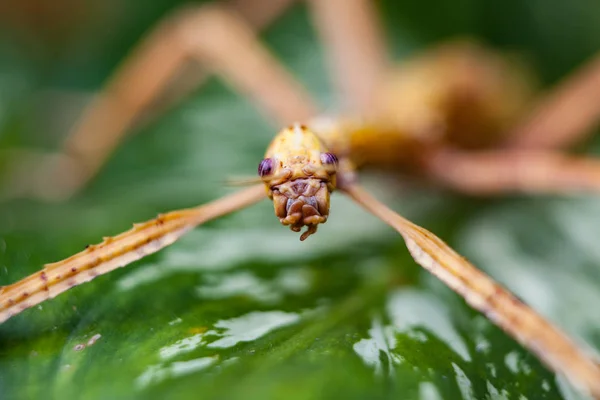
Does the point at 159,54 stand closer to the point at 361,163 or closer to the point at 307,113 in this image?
the point at 307,113

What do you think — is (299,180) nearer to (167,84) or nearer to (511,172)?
(511,172)

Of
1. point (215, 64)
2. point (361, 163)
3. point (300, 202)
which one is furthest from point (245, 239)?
point (215, 64)

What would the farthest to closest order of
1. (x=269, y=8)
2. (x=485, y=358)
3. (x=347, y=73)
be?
1. (x=269, y=8)
2. (x=347, y=73)
3. (x=485, y=358)

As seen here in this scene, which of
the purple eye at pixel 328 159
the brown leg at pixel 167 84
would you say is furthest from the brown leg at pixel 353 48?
the purple eye at pixel 328 159

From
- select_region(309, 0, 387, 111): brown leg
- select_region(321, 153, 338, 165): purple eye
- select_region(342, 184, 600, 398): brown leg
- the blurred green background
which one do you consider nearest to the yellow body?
select_region(309, 0, 387, 111): brown leg

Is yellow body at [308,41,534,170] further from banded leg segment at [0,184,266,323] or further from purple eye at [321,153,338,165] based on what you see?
banded leg segment at [0,184,266,323]

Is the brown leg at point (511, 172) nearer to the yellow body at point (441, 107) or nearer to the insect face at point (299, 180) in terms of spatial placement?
the yellow body at point (441, 107)

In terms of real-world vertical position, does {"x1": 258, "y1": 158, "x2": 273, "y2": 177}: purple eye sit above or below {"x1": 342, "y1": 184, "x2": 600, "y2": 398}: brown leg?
above
